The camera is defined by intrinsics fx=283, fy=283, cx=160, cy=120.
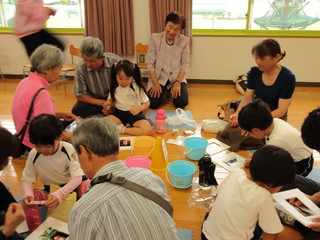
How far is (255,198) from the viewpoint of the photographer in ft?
4.26

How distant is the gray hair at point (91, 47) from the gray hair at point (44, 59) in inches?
21.0

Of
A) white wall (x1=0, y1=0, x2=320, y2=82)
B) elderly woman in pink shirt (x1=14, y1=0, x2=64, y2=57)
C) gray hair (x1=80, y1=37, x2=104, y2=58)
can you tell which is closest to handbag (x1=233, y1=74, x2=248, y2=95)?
white wall (x1=0, y1=0, x2=320, y2=82)

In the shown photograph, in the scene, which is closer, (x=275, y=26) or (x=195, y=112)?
(x=195, y=112)

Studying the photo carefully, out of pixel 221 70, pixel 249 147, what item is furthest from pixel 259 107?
pixel 221 70

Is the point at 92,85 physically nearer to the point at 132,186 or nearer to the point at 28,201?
the point at 28,201

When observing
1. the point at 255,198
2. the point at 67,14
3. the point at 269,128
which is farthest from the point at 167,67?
the point at 255,198

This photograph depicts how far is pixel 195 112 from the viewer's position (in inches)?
140

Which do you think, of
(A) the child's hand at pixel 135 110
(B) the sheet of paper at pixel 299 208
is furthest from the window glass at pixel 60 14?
(B) the sheet of paper at pixel 299 208

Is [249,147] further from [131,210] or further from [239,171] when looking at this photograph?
[131,210]

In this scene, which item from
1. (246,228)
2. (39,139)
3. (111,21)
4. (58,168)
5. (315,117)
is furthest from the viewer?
(111,21)

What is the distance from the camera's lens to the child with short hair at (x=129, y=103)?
280cm

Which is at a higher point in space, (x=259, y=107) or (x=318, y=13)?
(x=318, y=13)

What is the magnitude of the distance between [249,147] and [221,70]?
2212mm

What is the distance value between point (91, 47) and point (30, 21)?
3.47ft
